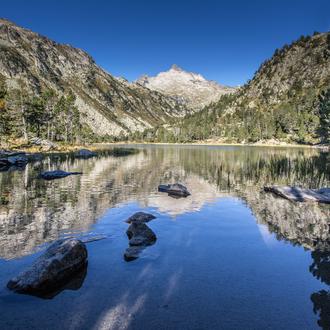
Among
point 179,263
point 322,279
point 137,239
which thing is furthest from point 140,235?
point 322,279

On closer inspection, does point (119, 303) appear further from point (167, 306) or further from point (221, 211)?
point (221, 211)

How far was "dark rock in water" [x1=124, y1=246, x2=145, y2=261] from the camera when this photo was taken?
1758 cm

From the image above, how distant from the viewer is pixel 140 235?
2078cm

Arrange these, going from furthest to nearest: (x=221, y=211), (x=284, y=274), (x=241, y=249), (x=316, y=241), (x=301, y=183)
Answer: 1. (x=301, y=183)
2. (x=221, y=211)
3. (x=316, y=241)
4. (x=241, y=249)
5. (x=284, y=274)

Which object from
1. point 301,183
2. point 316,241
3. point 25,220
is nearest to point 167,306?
point 316,241

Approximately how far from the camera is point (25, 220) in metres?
25.2

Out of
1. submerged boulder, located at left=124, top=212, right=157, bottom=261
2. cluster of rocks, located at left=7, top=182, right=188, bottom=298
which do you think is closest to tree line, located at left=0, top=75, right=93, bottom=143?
submerged boulder, located at left=124, top=212, right=157, bottom=261

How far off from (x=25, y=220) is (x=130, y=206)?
1013 centimetres

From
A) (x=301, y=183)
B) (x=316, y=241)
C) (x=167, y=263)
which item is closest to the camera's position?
(x=167, y=263)

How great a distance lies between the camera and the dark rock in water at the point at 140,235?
1998 cm

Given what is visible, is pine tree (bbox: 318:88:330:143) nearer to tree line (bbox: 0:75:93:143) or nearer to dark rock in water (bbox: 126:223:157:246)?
dark rock in water (bbox: 126:223:157:246)

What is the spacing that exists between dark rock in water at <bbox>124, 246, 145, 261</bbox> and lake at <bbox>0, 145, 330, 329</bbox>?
0.44 metres

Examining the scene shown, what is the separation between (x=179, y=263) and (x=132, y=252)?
9.98ft

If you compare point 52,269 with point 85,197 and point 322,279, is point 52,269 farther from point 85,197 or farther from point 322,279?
point 85,197
